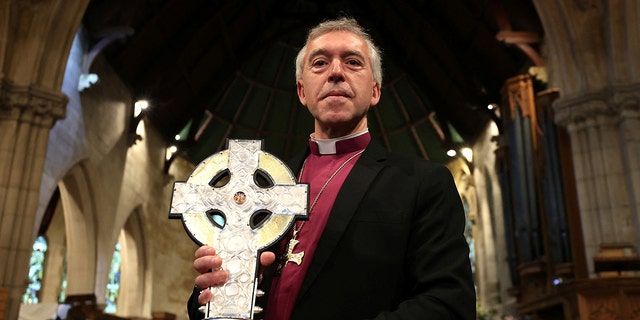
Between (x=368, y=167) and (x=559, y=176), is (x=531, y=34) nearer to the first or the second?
(x=559, y=176)

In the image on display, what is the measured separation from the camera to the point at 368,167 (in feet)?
4.77

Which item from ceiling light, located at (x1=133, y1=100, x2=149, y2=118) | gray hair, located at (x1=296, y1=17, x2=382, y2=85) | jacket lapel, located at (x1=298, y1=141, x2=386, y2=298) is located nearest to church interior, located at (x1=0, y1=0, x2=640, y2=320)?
ceiling light, located at (x1=133, y1=100, x2=149, y2=118)

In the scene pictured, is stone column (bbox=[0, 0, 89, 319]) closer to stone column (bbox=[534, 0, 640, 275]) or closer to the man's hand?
stone column (bbox=[534, 0, 640, 275])

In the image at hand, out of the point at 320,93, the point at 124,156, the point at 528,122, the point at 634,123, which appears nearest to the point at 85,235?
the point at 124,156

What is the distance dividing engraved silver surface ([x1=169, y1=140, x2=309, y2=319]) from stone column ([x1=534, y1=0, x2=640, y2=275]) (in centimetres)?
608

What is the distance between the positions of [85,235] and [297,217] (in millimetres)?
10687

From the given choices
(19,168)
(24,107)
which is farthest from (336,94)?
(24,107)

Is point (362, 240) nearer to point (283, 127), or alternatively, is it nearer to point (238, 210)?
point (238, 210)

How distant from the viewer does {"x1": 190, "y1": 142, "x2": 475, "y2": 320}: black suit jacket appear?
1223mm

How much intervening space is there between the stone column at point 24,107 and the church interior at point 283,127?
18 mm

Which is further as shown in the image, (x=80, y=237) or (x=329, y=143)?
(x=80, y=237)

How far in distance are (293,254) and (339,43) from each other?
540mm

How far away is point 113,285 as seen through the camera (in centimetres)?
1348

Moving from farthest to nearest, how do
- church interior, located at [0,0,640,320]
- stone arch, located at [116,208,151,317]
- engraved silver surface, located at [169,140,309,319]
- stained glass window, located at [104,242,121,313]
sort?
stone arch, located at [116,208,151,317], stained glass window, located at [104,242,121,313], church interior, located at [0,0,640,320], engraved silver surface, located at [169,140,309,319]
